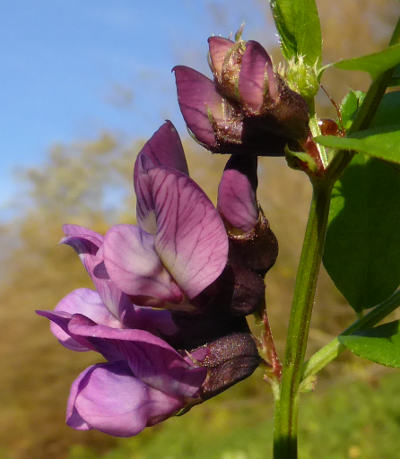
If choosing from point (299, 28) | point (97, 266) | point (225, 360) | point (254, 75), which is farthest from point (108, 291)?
point (299, 28)

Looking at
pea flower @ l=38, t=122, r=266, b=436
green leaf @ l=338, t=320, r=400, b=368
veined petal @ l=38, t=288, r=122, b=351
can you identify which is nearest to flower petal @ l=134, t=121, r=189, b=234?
pea flower @ l=38, t=122, r=266, b=436

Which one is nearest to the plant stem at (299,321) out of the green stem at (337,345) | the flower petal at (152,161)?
the green stem at (337,345)

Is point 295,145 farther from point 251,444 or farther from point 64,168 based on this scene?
point 64,168

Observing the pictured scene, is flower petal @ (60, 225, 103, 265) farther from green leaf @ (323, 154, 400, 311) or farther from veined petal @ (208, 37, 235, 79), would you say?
green leaf @ (323, 154, 400, 311)

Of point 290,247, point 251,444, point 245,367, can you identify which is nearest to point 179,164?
point 245,367

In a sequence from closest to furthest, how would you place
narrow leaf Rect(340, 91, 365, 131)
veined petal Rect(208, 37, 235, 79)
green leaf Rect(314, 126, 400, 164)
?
1. green leaf Rect(314, 126, 400, 164)
2. veined petal Rect(208, 37, 235, 79)
3. narrow leaf Rect(340, 91, 365, 131)

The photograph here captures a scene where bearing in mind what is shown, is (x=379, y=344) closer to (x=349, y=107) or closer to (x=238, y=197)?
(x=238, y=197)
